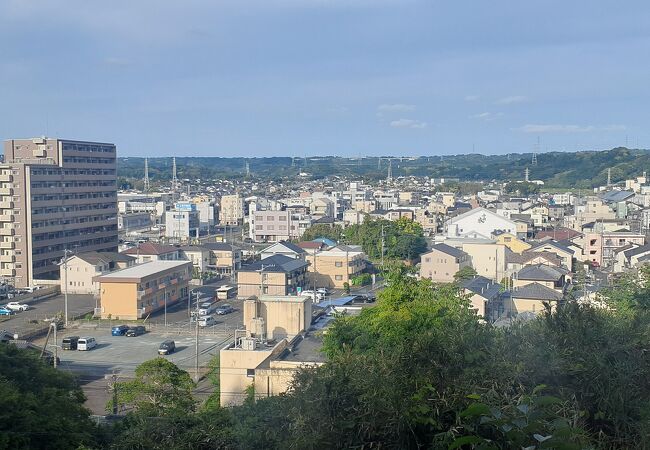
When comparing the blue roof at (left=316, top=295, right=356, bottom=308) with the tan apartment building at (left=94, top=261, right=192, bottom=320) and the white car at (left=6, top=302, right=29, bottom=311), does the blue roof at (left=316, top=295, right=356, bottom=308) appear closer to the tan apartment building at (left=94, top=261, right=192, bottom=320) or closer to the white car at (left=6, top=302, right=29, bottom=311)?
the tan apartment building at (left=94, top=261, right=192, bottom=320)

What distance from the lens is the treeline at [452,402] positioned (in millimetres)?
1662

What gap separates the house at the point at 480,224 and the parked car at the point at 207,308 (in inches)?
227

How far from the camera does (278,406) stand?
7.15ft

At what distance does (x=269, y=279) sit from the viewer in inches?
393

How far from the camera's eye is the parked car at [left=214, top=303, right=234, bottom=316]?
30.3 feet

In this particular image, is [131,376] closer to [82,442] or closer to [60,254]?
[82,442]

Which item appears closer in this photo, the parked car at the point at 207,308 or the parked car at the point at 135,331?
the parked car at the point at 135,331

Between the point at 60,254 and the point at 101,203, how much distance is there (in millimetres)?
1399

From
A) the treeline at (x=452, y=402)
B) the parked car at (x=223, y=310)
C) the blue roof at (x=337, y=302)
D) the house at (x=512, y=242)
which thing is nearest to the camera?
the treeline at (x=452, y=402)

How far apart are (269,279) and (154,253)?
277 centimetres

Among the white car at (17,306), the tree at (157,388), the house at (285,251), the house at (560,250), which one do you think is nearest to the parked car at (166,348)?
the tree at (157,388)

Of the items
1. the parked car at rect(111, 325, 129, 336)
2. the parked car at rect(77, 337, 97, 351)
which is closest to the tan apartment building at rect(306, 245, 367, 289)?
the parked car at rect(111, 325, 129, 336)

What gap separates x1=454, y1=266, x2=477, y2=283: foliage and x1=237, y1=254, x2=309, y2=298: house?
90.9 inches

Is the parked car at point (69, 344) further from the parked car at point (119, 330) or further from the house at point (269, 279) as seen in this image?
the house at point (269, 279)
